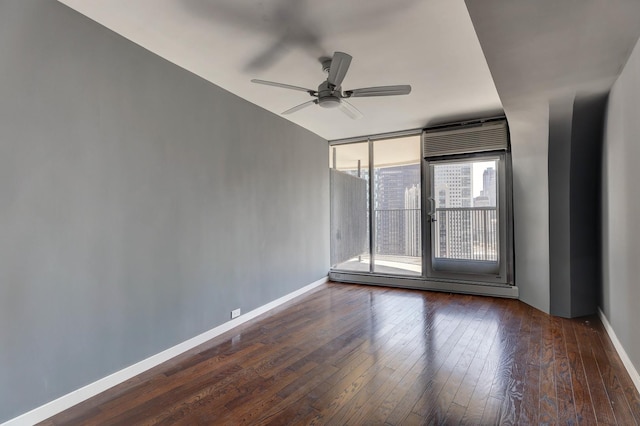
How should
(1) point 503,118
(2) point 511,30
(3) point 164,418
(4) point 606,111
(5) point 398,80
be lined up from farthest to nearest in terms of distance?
(1) point 503,118, (5) point 398,80, (4) point 606,111, (3) point 164,418, (2) point 511,30

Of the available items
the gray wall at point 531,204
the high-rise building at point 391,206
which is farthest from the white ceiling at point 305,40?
the high-rise building at point 391,206

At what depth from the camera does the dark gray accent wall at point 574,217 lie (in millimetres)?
3170

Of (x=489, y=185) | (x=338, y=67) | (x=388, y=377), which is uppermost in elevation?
(x=338, y=67)

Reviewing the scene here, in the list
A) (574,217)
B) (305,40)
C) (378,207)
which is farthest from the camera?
→ (378,207)

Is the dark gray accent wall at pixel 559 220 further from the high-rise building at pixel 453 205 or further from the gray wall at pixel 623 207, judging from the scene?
the high-rise building at pixel 453 205

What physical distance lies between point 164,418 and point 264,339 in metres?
1.20

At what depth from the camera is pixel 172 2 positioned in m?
1.96

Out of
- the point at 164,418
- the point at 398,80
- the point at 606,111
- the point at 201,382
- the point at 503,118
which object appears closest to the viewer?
the point at 164,418

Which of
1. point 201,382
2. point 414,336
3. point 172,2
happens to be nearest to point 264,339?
point 201,382

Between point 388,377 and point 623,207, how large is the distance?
A: 7.43 ft

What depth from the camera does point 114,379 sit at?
2.21m

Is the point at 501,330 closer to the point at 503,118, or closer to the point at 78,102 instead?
the point at 503,118

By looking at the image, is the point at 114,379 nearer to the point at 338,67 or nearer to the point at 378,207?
the point at 338,67

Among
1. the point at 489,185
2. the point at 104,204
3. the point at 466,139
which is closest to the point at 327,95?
the point at 104,204
